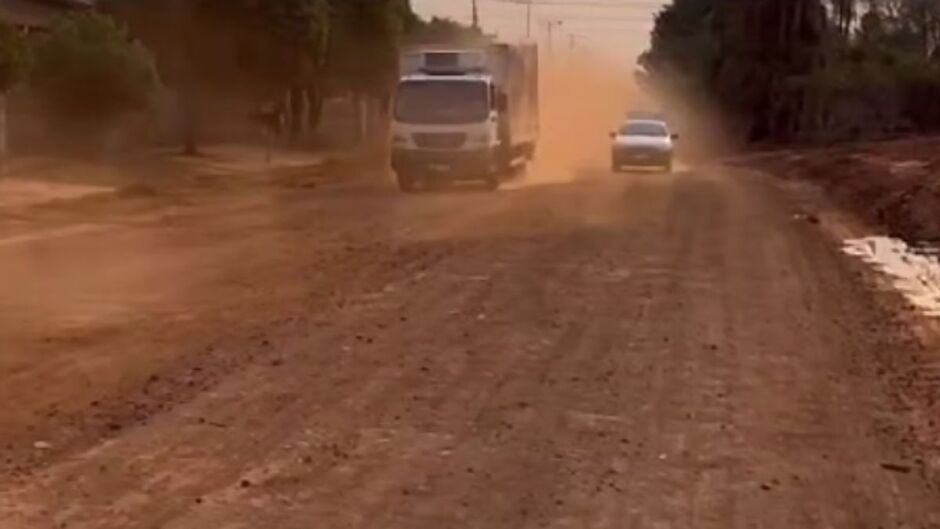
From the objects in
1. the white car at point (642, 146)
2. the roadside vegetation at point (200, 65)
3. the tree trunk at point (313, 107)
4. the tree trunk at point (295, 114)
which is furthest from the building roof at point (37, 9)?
the white car at point (642, 146)

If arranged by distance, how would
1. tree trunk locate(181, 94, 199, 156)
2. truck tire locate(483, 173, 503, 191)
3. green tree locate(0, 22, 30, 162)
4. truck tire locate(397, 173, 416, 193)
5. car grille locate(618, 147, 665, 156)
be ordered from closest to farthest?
green tree locate(0, 22, 30, 162) < truck tire locate(397, 173, 416, 193) < truck tire locate(483, 173, 503, 191) < car grille locate(618, 147, 665, 156) < tree trunk locate(181, 94, 199, 156)

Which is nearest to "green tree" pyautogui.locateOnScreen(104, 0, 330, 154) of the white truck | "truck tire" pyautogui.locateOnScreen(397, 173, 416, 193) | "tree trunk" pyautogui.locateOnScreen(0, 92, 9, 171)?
"tree trunk" pyautogui.locateOnScreen(0, 92, 9, 171)

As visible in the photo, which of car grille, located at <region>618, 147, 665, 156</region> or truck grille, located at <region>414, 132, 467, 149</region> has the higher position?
truck grille, located at <region>414, 132, 467, 149</region>

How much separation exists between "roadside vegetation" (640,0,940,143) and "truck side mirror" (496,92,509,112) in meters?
37.1

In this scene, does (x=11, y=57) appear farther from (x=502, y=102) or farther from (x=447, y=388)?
(x=447, y=388)

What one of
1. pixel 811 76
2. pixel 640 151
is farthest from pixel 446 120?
pixel 811 76

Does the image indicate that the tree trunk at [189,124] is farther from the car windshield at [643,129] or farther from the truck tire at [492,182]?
the truck tire at [492,182]

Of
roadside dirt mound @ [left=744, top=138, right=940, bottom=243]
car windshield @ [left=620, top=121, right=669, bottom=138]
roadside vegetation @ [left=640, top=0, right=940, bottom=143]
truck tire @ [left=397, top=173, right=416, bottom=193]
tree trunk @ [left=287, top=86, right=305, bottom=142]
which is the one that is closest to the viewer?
roadside dirt mound @ [left=744, top=138, right=940, bottom=243]

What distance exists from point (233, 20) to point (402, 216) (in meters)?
24.9

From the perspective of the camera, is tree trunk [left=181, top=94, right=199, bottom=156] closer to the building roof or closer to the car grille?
the building roof

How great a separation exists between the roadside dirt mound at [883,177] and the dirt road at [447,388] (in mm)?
9375

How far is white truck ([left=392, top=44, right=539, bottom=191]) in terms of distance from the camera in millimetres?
44781

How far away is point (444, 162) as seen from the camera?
45062 mm

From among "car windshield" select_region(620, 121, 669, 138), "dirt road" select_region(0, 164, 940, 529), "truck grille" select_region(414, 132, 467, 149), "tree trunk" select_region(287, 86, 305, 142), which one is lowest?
"tree trunk" select_region(287, 86, 305, 142)
